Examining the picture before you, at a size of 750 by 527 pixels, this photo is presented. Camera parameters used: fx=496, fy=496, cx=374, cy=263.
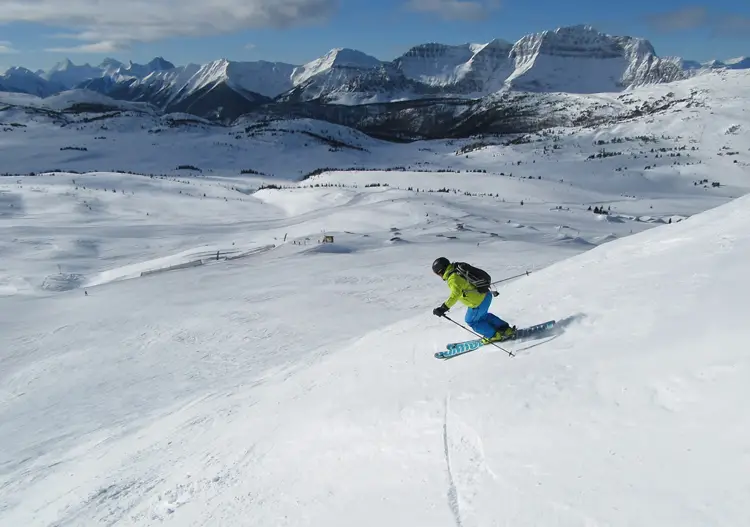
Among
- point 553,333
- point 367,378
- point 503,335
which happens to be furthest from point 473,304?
point 367,378

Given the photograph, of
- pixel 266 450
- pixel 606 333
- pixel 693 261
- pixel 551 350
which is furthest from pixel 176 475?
pixel 693 261

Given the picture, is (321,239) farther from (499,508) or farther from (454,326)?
(499,508)

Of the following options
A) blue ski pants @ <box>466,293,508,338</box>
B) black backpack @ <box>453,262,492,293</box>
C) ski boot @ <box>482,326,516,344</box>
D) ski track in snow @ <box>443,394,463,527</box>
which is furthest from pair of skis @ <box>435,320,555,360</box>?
ski track in snow @ <box>443,394,463,527</box>

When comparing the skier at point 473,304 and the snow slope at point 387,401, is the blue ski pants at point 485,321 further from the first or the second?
the snow slope at point 387,401

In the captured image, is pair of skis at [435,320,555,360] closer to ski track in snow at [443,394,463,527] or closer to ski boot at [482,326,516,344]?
ski boot at [482,326,516,344]

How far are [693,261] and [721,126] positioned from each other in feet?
351

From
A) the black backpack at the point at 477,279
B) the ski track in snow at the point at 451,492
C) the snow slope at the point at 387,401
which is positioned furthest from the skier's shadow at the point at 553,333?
the ski track in snow at the point at 451,492

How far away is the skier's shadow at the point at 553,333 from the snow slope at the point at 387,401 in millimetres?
56

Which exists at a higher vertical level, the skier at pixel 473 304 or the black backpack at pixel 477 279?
the black backpack at pixel 477 279

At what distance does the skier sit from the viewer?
8.40 m

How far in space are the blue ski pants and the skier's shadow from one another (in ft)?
1.83

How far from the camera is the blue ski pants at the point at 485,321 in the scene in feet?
28.2

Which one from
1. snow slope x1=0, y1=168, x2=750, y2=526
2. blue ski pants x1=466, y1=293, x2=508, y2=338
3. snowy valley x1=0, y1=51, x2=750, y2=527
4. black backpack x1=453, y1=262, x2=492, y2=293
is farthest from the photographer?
blue ski pants x1=466, y1=293, x2=508, y2=338

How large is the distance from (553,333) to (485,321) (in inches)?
46.4
